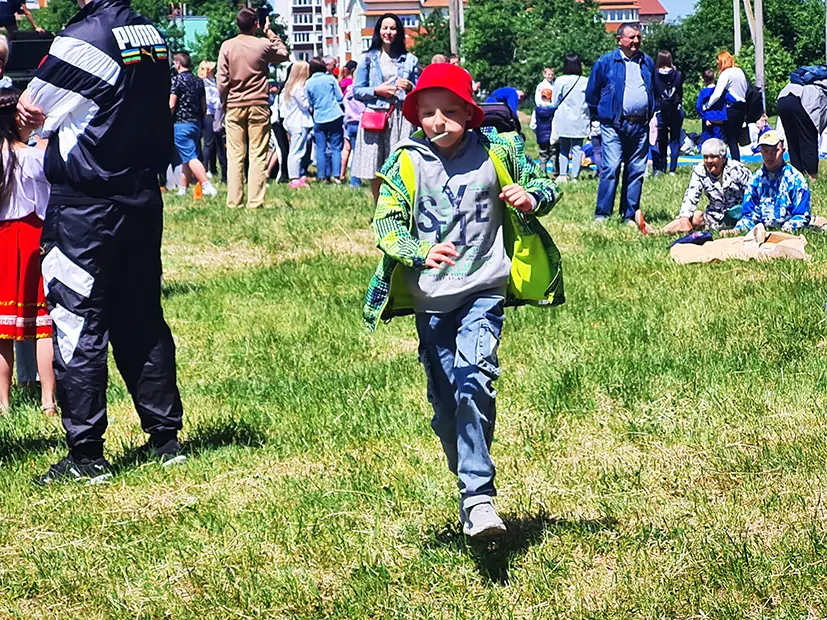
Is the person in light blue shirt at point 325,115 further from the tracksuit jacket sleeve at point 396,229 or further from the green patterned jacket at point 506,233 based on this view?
the tracksuit jacket sleeve at point 396,229

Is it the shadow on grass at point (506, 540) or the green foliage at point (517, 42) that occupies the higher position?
the green foliage at point (517, 42)

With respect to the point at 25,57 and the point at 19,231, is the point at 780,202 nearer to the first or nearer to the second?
the point at 25,57

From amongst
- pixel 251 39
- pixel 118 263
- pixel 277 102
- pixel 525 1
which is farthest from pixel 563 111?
pixel 525 1

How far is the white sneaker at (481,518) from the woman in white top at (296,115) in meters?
17.6

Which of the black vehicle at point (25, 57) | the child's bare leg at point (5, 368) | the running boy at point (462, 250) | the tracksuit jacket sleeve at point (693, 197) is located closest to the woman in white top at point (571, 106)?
the tracksuit jacket sleeve at point (693, 197)

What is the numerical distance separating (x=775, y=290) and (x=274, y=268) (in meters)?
4.71

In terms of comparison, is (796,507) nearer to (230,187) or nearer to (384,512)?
(384,512)

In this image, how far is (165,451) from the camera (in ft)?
21.8

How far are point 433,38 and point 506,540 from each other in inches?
3257

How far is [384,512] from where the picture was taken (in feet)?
18.4

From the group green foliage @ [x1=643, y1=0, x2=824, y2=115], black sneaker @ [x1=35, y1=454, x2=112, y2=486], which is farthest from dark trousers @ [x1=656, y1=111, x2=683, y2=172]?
green foliage @ [x1=643, y1=0, x2=824, y2=115]

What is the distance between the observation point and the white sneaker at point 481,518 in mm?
4621

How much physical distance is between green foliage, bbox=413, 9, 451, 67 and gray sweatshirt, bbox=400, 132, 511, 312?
78754mm

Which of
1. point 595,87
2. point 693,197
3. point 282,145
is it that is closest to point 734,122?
point 595,87
